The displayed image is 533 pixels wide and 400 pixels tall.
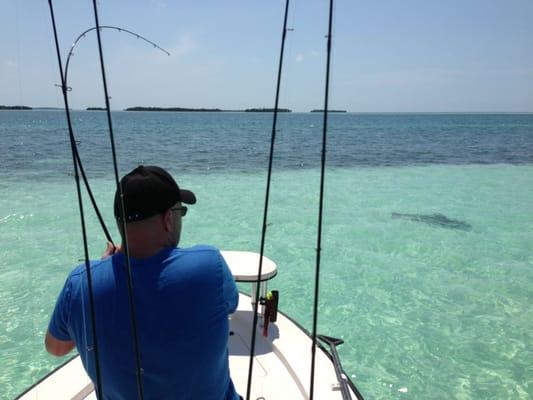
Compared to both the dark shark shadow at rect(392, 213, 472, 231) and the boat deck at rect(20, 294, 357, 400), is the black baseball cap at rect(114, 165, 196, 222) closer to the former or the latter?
the boat deck at rect(20, 294, 357, 400)

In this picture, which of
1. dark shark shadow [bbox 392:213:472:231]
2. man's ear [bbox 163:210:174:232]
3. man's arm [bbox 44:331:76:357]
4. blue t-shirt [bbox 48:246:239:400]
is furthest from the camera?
dark shark shadow [bbox 392:213:472:231]

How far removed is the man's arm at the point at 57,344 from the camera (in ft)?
5.65

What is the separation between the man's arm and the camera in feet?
5.65

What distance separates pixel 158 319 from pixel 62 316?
45 centimetres

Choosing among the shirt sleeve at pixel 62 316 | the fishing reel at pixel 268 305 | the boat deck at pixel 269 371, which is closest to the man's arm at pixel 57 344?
the shirt sleeve at pixel 62 316

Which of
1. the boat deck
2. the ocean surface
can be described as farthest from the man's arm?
the ocean surface

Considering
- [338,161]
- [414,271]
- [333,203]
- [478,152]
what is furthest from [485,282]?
[478,152]

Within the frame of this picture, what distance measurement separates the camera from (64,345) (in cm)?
175

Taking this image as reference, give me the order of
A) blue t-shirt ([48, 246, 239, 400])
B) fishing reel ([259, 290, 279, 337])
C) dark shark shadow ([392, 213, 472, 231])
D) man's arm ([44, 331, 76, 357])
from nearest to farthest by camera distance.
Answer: blue t-shirt ([48, 246, 239, 400]) < man's arm ([44, 331, 76, 357]) < fishing reel ([259, 290, 279, 337]) < dark shark shadow ([392, 213, 472, 231])

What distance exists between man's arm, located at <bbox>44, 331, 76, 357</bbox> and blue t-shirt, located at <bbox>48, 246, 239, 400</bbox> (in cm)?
12

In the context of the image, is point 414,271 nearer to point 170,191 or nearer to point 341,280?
point 341,280

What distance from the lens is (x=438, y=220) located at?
40.0 feet

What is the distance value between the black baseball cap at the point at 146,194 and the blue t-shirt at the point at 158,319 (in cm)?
16

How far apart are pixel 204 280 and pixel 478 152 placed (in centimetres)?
3476
